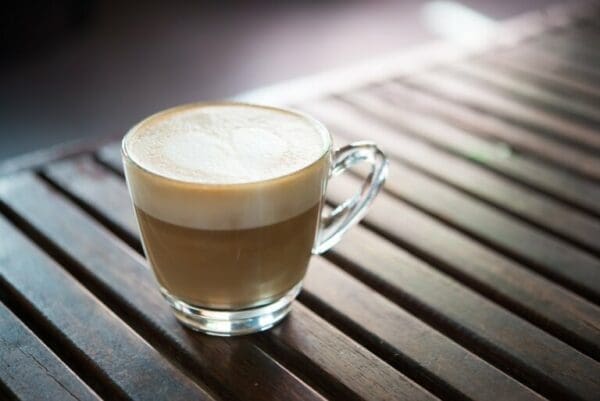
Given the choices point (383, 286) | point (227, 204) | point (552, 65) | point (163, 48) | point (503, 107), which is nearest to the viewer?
point (227, 204)

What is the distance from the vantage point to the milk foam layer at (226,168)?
18.6 inches

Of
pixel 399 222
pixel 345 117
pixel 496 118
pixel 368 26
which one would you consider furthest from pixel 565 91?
pixel 368 26

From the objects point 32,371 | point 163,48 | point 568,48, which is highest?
point 32,371

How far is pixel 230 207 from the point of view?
0.47 meters

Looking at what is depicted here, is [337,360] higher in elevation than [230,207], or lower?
lower

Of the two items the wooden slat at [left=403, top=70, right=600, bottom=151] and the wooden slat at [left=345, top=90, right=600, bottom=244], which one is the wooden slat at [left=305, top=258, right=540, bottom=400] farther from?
the wooden slat at [left=403, top=70, right=600, bottom=151]

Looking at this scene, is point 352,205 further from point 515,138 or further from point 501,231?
point 515,138

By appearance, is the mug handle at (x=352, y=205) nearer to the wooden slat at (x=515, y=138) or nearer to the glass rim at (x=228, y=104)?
the glass rim at (x=228, y=104)

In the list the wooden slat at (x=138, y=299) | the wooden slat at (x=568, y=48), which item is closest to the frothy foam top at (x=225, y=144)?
the wooden slat at (x=138, y=299)

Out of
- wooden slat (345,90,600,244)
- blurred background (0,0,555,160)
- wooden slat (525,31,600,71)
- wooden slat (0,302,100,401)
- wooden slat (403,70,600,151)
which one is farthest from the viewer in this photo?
blurred background (0,0,555,160)

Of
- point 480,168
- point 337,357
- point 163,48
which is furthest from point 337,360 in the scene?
point 163,48

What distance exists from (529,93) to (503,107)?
0.06m

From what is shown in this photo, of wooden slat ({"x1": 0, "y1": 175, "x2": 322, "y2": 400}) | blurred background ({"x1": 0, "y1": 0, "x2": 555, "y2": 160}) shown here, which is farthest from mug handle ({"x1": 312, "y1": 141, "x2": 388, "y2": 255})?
blurred background ({"x1": 0, "y1": 0, "x2": 555, "y2": 160})

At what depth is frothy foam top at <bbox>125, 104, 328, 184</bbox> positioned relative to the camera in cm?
49
